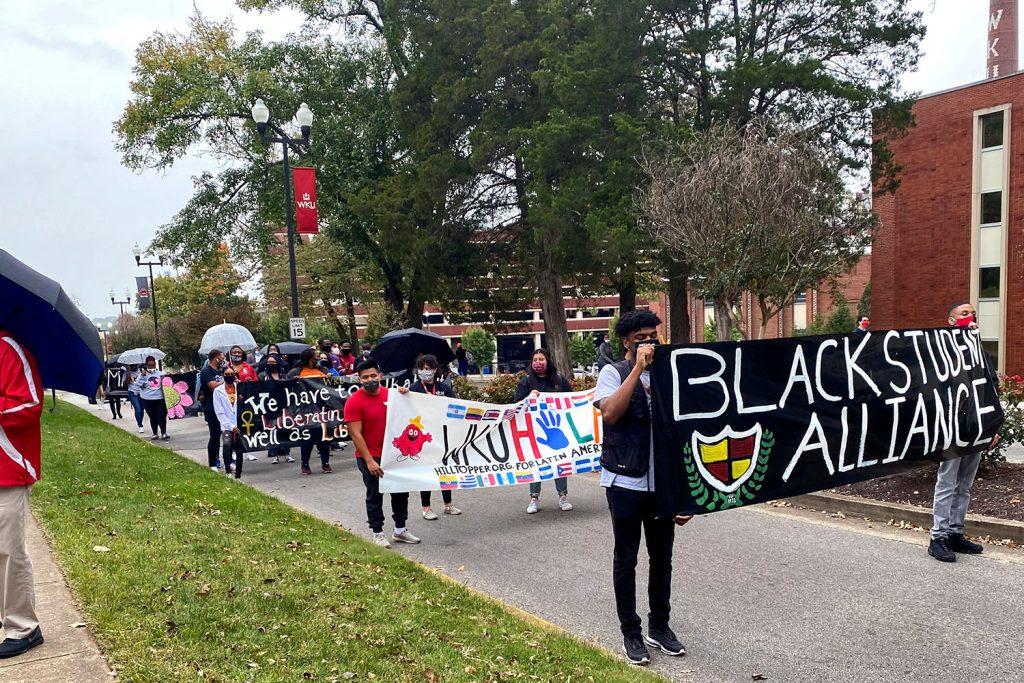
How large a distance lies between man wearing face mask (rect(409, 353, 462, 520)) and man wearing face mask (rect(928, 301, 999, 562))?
16.0ft

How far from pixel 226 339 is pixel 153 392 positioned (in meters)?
3.42

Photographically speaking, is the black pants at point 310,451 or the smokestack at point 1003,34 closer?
the black pants at point 310,451

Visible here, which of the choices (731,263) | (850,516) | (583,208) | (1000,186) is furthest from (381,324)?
(850,516)

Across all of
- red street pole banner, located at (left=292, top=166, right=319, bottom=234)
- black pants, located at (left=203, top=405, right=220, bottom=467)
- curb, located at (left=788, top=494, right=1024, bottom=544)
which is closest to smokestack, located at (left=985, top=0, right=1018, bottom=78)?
red street pole banner, located at (left=292, top=166, right=319, bottom=234)

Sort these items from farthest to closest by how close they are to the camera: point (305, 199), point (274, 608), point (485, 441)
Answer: point (305, 199) < point (485, 441) < point (274, 608)

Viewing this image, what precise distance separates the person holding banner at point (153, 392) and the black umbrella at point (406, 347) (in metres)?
5.00

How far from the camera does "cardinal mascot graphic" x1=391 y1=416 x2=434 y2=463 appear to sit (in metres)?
7.85

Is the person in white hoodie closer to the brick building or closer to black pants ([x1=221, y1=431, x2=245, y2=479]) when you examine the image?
black pants ([x1=221, y1=431, x2=245, y2=479])

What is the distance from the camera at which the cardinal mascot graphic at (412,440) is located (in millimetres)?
7848

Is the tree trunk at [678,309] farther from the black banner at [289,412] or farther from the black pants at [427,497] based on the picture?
the black pants at [427,497]

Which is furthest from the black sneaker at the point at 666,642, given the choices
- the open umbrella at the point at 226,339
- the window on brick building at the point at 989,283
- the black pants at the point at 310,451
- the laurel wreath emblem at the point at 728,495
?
the window on brick building at the point at 989,283

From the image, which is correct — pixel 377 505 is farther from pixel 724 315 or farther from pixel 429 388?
pixel 724 315

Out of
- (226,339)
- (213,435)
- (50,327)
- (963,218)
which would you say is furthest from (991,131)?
(50,327)

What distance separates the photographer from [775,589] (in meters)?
5.88
